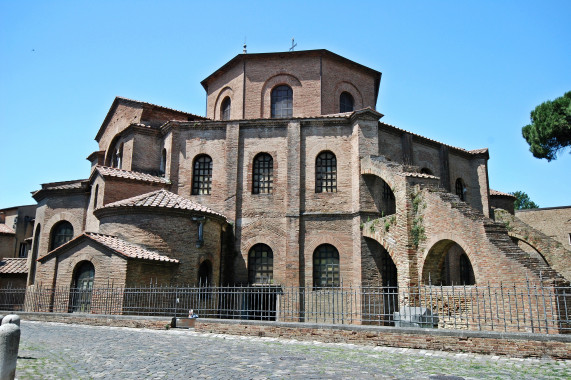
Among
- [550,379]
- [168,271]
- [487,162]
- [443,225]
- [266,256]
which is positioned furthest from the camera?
[487,162]

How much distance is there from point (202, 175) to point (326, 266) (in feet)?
21.1

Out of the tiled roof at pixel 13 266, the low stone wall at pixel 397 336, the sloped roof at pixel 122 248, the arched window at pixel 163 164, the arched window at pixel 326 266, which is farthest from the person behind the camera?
the tiled roof at pixel 13 266

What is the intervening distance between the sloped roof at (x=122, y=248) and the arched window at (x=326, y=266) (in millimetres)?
5467

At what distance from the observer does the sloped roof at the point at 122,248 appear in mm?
14922

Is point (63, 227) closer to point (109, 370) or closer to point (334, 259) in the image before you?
point (334, 259)

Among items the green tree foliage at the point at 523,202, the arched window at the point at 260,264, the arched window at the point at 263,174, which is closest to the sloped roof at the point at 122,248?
the arched window at the point at 260,264

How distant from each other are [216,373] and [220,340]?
13.7 ft

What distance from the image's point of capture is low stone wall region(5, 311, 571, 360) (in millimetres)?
8312

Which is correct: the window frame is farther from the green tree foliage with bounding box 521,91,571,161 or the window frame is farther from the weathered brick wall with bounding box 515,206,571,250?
the weathered brick wall with bounding box 515,206,571,250

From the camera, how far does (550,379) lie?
6551 mm

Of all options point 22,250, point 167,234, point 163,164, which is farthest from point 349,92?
point 22,250

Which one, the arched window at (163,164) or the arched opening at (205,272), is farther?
the arched window at (163,164)

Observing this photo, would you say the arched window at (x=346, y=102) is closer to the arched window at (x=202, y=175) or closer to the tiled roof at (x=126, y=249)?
the arched window at (x=202, y=175)

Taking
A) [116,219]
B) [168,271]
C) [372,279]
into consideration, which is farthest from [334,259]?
[116,219]
